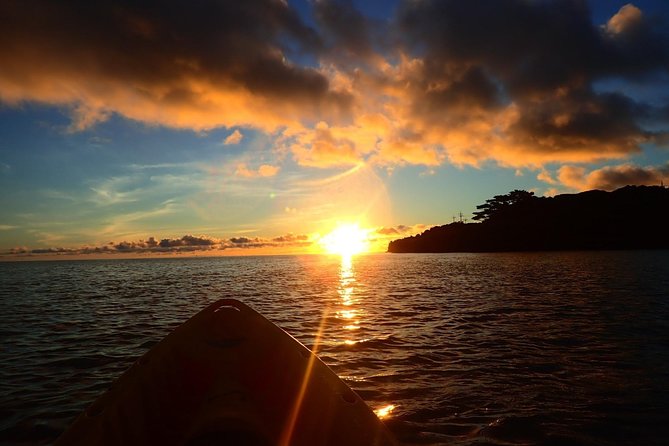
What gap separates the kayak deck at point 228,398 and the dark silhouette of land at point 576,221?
163 metres

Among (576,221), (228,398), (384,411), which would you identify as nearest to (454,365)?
(384,411)

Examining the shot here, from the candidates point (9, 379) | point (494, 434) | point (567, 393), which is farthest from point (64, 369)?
point (567, 393)

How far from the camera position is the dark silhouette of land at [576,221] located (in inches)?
5315

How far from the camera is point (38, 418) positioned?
6223 millimetres

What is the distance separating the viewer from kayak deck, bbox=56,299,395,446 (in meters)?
3.87

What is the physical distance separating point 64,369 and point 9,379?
1.04 meters

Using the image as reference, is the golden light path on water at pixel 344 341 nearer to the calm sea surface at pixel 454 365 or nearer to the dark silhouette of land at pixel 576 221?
the calm sea surface at pixel 454 365

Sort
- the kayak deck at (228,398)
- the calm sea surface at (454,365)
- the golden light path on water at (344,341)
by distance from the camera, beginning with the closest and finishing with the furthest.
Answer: the kayak deck at (228,398), the golden light path on water at (344,341), the calm sea surface at (454,365)

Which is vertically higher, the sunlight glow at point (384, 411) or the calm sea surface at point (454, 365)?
the sunlight glow at point (384, 411)

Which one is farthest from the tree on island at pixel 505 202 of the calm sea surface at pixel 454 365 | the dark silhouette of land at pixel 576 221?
the calm sea surface at pixel 454 365

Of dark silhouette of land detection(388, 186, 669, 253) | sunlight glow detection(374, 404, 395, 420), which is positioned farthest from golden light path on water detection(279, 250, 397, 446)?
dark silhouette of land detection(388, 186, 669, 253)

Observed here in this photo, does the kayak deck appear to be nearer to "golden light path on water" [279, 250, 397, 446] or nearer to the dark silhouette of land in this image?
"golden light path on water" [279, 250, 397, 446]

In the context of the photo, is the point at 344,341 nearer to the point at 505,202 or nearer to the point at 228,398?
the point at 228,398

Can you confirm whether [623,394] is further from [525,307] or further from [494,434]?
[525,307]
